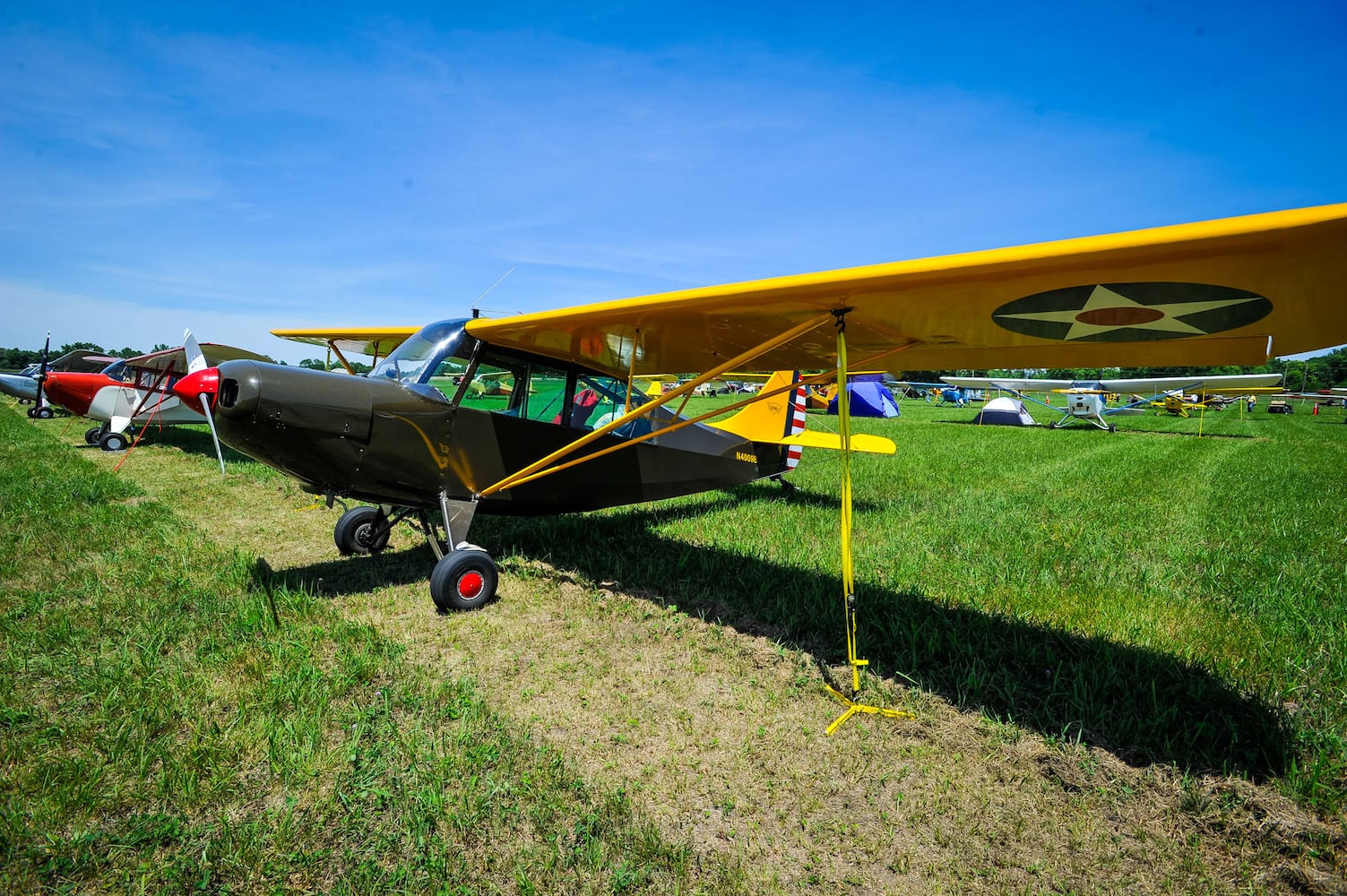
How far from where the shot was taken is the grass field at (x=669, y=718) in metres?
2.22

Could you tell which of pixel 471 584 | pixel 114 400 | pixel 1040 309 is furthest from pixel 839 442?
pixel 114 400

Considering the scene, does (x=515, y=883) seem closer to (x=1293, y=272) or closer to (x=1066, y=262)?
(x=1066, y=262)

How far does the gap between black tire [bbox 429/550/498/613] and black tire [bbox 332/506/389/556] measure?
5.09 ft

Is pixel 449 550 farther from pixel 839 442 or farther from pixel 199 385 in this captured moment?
pixel 839 442

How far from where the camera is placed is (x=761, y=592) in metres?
5.00

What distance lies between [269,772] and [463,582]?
6.94 feet

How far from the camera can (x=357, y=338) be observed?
8148 mm

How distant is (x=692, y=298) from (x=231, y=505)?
24.9ft

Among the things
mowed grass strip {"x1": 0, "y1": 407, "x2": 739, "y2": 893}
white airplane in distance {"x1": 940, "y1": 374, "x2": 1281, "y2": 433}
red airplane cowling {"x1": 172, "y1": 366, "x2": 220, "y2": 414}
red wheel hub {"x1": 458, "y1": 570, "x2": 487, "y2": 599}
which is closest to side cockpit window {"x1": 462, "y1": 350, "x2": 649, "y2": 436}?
red wheel hub {"x1": 458, "y1": 570, "x2": 487, "y2": 599}

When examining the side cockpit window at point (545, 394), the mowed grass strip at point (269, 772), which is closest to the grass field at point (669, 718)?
the mowed grass strip at point (269, 772)

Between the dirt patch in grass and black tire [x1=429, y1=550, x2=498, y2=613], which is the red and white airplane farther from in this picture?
the dirt patch in grass

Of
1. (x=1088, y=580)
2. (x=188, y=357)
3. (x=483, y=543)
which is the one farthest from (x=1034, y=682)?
(x=188, y=357)

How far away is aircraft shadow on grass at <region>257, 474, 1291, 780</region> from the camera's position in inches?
120

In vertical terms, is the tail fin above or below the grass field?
above
